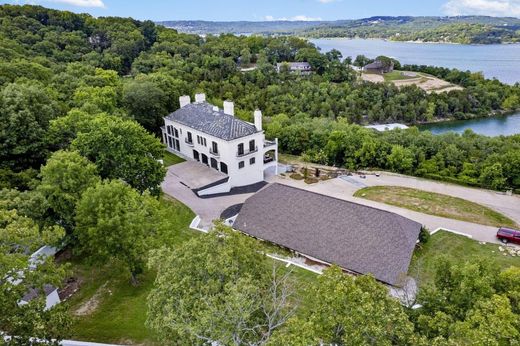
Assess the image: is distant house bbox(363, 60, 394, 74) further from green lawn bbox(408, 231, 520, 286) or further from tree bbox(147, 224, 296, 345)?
tree bbox(147, 224, 296, 345)

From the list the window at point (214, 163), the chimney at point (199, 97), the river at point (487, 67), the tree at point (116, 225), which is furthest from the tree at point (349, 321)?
the river at point (487, 67)

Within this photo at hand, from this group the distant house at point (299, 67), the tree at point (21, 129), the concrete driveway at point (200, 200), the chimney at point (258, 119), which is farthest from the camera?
the distant house at point (299, 67)

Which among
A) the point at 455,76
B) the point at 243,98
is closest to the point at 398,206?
the point at 243,98

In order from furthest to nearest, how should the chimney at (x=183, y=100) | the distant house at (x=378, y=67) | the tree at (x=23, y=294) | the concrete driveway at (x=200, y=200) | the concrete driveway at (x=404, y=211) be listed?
the distant house at (x=378, y=67) → the chimney at (x=183, y=100) → the concrete driveway at (x=200, y=200) → the concrete driveway at (x=404, y=211) → the tree at (x=23, y=294)

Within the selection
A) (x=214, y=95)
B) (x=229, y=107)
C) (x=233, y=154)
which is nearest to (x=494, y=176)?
(x=233, y=154)

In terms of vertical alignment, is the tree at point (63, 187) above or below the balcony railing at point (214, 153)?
above

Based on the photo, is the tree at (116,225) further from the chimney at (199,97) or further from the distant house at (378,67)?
the distant house at (378,67)

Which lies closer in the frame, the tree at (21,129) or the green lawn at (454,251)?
the green lawn at (454,251)

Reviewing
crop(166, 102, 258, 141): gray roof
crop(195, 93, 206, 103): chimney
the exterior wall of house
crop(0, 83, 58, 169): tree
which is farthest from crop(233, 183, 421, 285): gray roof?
crop(195, 93, 206, 103): chimney
